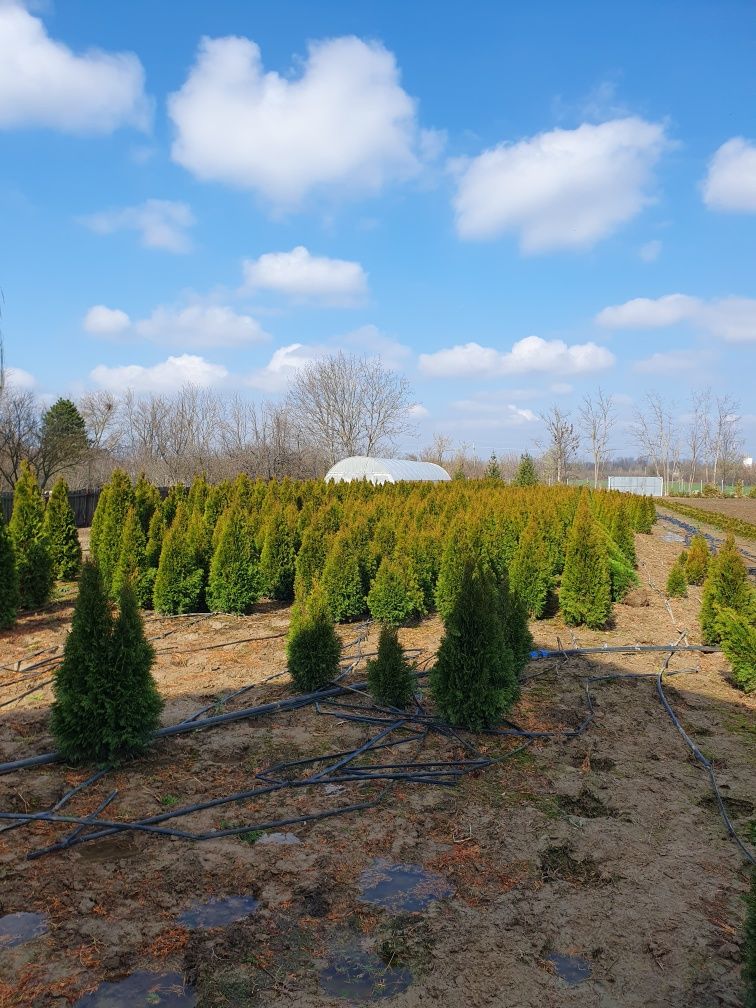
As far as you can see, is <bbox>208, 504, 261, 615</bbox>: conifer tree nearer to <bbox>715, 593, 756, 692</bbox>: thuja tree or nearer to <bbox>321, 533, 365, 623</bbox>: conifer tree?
<bbox>321, 533, 365, 623</bbox>: conifer tree

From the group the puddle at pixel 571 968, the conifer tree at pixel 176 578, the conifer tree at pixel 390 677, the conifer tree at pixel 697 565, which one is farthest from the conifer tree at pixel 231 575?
the conifer tree at pixel 697 565

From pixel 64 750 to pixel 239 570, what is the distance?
4.97m

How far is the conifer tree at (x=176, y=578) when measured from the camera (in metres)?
9.14

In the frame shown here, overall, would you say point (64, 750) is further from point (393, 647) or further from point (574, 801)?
point (574, 801)

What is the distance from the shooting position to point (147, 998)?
235 cm

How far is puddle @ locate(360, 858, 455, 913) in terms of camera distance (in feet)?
9.73

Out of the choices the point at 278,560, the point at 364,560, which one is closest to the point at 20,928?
the point at 364,560

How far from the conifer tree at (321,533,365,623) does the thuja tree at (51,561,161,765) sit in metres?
4.23

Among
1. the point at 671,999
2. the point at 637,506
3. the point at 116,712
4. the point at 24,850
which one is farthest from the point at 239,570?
the point at 637,506

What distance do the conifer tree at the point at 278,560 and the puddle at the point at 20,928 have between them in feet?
23.6

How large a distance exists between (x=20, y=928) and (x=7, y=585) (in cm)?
665

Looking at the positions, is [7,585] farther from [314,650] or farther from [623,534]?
[623,534]

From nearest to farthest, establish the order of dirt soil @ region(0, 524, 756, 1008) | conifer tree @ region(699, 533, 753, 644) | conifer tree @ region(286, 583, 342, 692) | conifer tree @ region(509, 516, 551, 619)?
dirt soil @ region(0, 524, 756, 1008) < conifer tree @ region(286, 583, 342, 692) < conifer tree @ region(699, 533, 753, 644) < conifer tree @ region(509, 516, 551, 619)

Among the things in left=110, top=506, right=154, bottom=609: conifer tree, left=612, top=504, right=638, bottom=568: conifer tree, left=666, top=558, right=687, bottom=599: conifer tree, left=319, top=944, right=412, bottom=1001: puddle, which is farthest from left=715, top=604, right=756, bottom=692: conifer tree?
left=110, top=506, right=154, bottom=609: conifer tree
